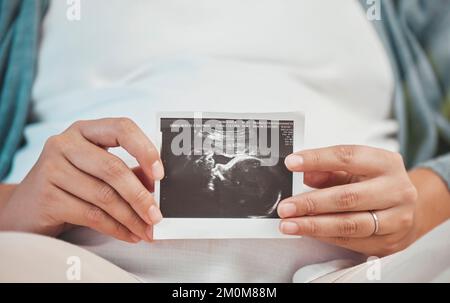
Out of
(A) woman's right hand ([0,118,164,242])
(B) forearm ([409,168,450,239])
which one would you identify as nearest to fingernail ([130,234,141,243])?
(A) woman's right hand ([0,118,164,242])

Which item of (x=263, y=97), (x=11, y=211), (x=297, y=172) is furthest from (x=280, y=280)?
(x=11, y=211)

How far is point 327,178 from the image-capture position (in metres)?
0.81

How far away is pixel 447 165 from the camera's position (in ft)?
2.85

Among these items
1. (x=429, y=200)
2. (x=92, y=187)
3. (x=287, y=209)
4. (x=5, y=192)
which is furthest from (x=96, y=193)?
(x=429, y=200)

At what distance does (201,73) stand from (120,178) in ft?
0.70

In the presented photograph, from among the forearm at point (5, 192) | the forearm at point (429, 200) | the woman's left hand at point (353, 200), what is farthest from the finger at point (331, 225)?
the forearm at point (5, 192)

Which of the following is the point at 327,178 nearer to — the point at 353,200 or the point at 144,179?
the point at 353,200

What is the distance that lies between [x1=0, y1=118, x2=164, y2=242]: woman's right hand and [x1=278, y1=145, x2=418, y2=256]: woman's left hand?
0.21 meters

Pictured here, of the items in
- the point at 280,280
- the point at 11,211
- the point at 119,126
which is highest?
→ the point at 119,126

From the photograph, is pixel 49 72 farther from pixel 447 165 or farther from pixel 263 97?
pixel 447 165

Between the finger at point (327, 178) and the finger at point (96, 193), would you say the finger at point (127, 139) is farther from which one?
the finger at point (327, 178)

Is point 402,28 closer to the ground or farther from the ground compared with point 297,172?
farther from the ground

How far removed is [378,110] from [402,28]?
157mm

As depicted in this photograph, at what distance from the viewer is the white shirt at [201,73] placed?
31.3 inches
